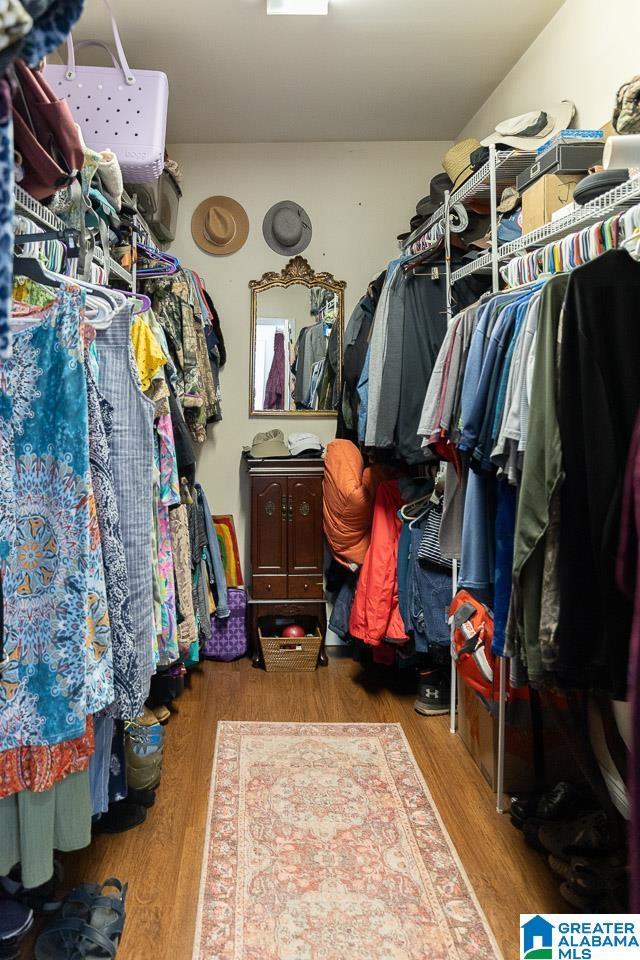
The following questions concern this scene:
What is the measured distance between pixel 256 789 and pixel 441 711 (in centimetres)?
101

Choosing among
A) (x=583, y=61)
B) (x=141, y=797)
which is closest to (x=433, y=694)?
(x=141, y=797)

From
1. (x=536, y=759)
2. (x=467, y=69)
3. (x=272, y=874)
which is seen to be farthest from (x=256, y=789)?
(x=467, y=69)

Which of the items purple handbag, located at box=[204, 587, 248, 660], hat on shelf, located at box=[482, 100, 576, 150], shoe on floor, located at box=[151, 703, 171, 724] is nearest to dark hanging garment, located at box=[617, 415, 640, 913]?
hat on shelf, located at box=[482, 100, 576, 150]

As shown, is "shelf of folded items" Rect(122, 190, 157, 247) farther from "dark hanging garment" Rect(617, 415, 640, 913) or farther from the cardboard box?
"dark hanging garment" Rect(617, 415, 640, 913)

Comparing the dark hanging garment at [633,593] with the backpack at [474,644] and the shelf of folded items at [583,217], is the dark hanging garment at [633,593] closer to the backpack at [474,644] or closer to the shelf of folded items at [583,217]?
the shelf of folded items at [583,217]

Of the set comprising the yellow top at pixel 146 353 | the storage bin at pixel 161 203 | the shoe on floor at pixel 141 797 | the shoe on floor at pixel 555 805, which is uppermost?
the storage bin at pixel 161 203

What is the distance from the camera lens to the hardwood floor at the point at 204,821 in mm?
1740

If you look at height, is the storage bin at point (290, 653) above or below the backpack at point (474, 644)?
below

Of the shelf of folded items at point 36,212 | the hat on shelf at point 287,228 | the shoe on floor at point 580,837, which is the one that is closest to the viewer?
the shelf of folded items at point 36,212

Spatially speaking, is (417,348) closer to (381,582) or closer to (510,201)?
(510,201)

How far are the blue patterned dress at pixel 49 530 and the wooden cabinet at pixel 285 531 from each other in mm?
2247

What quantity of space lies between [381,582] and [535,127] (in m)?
1.98

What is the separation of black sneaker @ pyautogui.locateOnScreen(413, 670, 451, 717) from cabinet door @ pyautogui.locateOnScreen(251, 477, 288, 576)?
3.26 feet

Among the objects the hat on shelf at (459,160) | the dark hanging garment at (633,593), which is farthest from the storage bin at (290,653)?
the dark hanging garment at (633,593)
